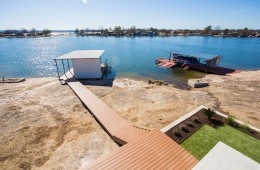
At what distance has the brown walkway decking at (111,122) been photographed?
31.1 feet

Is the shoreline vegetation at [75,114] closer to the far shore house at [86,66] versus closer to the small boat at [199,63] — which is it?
the far shore house at [86,66]

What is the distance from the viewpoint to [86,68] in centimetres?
2202

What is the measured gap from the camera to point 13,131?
1087cm

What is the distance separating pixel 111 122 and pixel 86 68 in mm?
13077

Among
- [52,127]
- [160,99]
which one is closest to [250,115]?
[160,99]

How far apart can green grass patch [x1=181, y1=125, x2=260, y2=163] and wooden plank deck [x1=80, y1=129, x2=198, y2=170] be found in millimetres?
1216

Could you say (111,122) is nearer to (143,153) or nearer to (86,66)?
(143,153)

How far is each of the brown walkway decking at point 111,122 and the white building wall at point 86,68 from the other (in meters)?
6.60

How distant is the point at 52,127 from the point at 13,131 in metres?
2.66

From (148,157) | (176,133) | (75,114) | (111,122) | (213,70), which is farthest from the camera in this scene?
(213,70)

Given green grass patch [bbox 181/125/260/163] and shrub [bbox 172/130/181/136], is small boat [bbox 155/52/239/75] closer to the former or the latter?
green grass patch [bbox 181/125/260/163]

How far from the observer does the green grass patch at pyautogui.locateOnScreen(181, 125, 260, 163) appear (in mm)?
8117

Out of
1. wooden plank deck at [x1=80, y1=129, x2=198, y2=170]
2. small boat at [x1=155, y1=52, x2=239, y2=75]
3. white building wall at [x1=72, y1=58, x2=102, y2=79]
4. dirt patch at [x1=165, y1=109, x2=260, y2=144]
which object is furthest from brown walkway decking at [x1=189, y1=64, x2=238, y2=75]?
wooden plank deck at [x1=80, y1=129, x2=198, y2=170]

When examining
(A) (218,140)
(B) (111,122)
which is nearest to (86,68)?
(B) (111,122)
